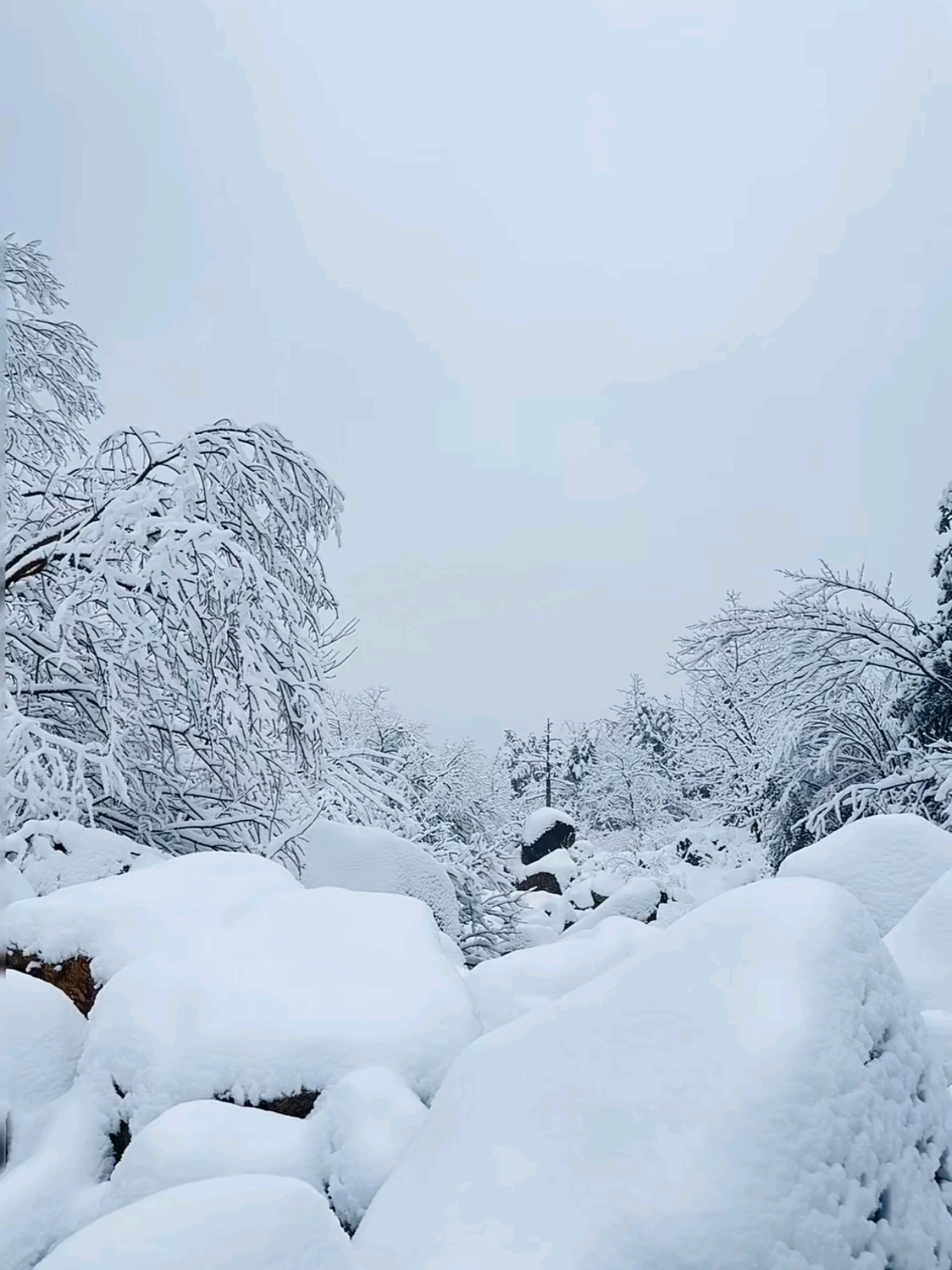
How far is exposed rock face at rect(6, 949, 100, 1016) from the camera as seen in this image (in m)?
3.14

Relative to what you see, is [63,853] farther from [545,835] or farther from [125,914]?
[545,835]

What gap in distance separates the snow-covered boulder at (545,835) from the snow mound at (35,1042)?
1055 inches

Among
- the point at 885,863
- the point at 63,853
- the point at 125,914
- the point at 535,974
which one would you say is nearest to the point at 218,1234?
the point at 125,914

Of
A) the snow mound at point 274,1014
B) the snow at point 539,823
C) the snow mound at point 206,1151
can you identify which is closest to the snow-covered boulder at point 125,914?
the snow mound at point 274,1014

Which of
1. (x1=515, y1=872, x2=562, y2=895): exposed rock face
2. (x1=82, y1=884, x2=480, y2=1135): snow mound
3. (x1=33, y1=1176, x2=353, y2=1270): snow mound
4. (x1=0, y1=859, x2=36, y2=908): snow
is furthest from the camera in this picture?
(x1=515, y1=872, x2=562, y2=895): exposed rock face

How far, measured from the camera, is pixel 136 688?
5.39m

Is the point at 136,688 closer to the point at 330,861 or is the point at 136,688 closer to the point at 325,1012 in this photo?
the point at 330,861

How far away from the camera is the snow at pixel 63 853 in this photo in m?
4.35

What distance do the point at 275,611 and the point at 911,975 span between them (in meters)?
4.00

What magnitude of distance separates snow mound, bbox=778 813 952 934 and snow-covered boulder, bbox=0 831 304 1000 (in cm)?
278

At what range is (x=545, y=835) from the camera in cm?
2894

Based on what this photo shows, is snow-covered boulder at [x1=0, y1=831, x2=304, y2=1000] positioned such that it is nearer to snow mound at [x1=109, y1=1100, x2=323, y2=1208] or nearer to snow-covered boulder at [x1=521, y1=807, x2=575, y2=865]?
snow mound at [x1=109, y1=1100, x2=323, y2=1208]

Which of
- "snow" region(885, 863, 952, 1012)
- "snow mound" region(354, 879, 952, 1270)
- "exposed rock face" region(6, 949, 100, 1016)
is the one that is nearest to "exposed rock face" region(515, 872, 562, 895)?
"snow" region(885, 863, 952, 1012)

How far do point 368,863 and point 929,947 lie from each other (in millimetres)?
3902
